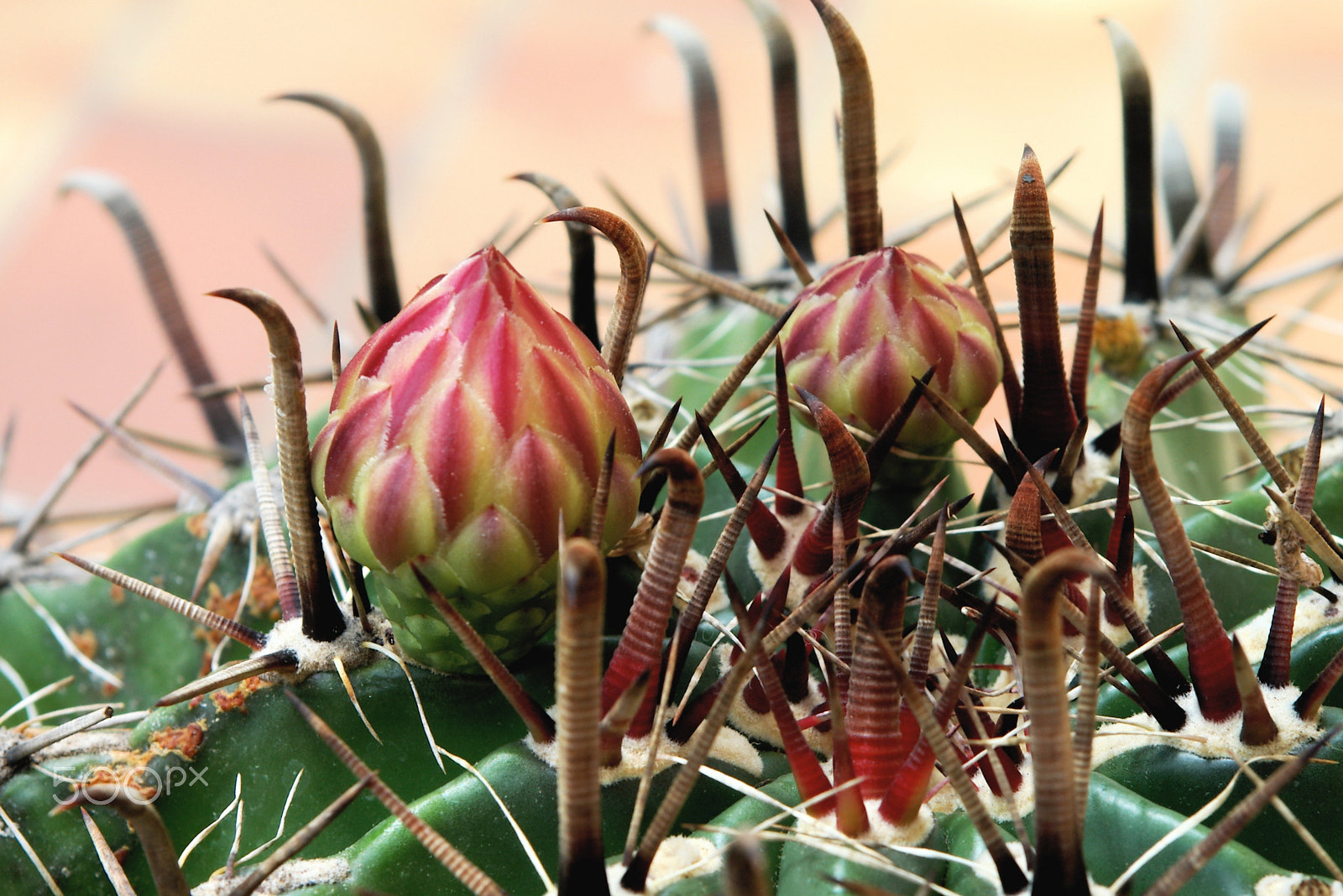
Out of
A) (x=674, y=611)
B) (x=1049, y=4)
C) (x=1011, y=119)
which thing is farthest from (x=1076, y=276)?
(x=674, y=611)

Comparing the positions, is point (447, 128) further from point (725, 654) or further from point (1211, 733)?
point (1211, 733)

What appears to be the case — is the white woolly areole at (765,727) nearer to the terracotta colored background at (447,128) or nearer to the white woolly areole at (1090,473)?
the white woolly areole at (1090,473)

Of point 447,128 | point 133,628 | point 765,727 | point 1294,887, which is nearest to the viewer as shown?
point 1294,887

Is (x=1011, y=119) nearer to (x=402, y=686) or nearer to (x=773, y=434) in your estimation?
(x=773, y=434)

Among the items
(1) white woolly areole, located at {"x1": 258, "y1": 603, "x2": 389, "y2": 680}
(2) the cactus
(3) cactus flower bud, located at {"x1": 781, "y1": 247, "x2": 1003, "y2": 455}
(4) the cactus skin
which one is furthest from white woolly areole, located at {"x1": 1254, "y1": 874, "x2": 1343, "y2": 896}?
(4) the cactus skin

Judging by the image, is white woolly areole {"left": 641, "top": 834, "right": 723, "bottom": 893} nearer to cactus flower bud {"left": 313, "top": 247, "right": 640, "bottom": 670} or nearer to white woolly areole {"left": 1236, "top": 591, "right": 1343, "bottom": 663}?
cactus flower bud {"left": 313, "top": 247, "right": 640, "bottom": 670}
